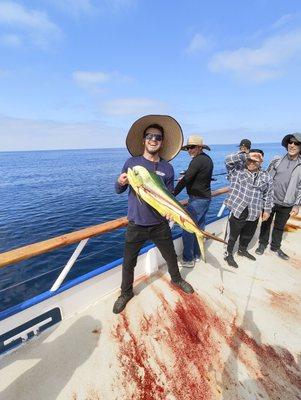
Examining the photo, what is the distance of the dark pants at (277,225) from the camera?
16.7 ft

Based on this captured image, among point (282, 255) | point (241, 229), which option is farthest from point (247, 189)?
point (282, 255)

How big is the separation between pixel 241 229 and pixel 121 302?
2.85 meters

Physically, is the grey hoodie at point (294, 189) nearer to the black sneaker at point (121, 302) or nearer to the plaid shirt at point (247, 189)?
the plaid shirt at point (247, 189)

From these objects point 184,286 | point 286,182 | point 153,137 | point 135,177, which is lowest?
point 184,286

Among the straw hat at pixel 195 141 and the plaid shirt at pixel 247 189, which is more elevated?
the straw hat at pixel 195 141

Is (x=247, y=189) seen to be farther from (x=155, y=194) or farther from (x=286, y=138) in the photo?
(x=155, y=194)

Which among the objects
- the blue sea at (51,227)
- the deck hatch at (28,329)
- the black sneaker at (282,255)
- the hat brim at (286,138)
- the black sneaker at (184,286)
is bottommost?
the blue sea at (51,227)

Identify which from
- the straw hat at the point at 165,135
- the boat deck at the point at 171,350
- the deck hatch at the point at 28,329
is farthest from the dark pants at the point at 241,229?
the deck hatch at the point at 28,329

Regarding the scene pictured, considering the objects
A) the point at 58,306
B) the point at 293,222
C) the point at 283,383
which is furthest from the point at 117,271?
the point at 293,222

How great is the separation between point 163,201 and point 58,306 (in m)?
2.05

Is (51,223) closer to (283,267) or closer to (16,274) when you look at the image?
(16,274)

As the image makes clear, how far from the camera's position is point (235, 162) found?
455 centimetres

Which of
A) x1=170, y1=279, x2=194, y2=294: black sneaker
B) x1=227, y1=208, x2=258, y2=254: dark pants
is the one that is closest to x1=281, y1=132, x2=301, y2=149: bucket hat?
x1=227, y1=208, x2=258, y2=254: dark pants

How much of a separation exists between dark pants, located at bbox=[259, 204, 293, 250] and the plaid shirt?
0.68 meters
